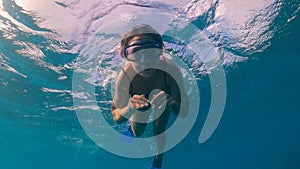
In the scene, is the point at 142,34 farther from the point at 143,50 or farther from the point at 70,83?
the point at 70,83

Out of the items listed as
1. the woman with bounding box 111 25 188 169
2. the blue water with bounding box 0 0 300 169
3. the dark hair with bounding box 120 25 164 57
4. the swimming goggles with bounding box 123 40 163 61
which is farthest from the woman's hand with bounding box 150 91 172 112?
the blue water with bounding box 0 0 300 169

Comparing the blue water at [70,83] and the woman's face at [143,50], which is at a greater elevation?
the woman's face at [143,50]

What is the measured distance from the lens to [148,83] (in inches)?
240

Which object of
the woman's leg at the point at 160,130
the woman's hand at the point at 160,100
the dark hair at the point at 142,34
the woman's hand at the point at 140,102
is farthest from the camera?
the woman's leg at the point at 160,130

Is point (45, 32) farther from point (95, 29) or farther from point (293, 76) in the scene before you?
point (293, 76)

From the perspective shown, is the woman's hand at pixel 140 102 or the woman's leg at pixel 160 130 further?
the woman's leg at pixel 160 130

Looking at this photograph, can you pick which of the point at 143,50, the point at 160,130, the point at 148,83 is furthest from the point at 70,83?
the point at 143,50

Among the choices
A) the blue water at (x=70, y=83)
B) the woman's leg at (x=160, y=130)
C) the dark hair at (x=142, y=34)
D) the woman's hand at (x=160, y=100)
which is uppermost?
the dark hair at (x=142, y=34)

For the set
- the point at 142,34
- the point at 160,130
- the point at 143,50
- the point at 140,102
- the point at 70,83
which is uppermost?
the point at 142,34

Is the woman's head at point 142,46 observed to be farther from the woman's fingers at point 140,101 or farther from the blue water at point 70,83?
the blue water at point 70,83

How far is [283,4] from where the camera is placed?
1320 cm

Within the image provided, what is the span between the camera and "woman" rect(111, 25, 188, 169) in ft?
17.2

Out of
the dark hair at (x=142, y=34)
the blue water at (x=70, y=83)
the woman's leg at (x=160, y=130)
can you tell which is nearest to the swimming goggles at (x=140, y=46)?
the dark hair at (x=142, y=34)

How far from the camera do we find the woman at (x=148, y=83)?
5.24 m
